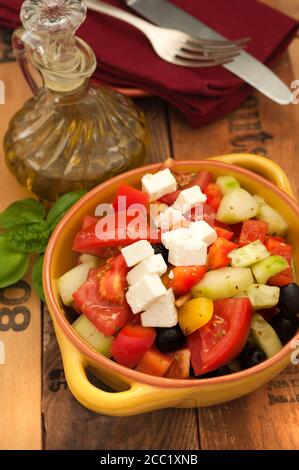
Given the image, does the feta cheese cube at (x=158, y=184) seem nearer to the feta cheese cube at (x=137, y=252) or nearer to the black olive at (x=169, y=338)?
the feta cheese cube at (x=137, y=252)

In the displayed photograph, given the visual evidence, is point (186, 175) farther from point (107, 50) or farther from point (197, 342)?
point (107, 50)

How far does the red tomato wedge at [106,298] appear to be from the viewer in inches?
44.8

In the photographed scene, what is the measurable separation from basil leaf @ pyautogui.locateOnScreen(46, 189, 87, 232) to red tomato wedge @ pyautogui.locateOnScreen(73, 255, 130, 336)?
0.22m

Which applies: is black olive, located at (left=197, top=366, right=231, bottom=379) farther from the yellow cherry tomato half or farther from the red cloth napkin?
the red cloth napkin

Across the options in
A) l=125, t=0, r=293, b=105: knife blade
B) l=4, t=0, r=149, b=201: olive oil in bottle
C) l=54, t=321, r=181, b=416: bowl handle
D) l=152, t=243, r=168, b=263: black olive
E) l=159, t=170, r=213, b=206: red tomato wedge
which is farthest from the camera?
l=125, t=0, r=293, b=105: knife blade

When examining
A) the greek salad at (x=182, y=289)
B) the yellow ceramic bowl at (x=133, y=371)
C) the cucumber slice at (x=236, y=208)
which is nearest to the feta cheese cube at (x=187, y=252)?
the greek salad at (x=182, y=289)

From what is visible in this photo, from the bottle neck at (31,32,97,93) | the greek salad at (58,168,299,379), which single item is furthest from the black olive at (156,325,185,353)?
the bottle neck at (31,32,97,93)

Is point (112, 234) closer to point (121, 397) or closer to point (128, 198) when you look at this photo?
point (128, 198)

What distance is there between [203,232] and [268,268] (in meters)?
0.13

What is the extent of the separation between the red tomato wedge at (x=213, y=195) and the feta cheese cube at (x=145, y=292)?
231 millimetres

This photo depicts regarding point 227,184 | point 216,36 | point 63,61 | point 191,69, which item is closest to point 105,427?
point 227,184

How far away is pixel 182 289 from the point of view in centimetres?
115

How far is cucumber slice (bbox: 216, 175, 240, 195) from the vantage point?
1.29 m

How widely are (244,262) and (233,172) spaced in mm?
232
